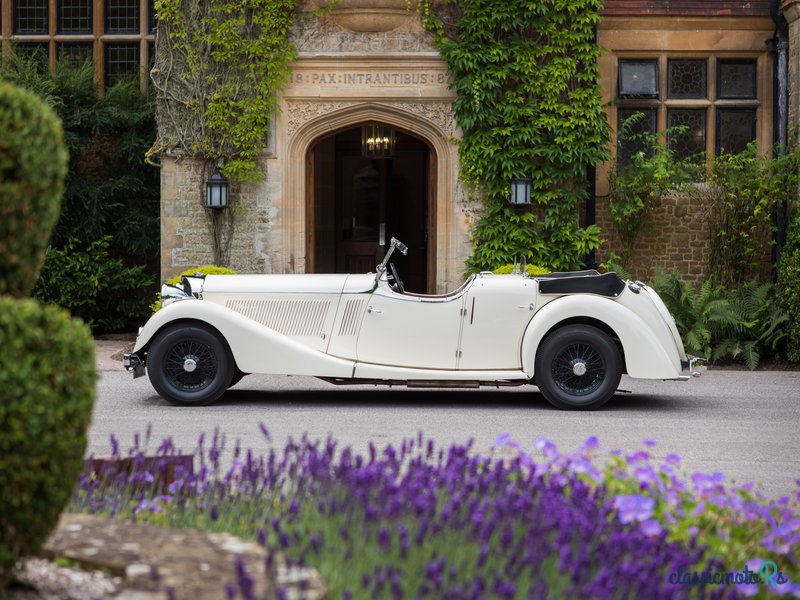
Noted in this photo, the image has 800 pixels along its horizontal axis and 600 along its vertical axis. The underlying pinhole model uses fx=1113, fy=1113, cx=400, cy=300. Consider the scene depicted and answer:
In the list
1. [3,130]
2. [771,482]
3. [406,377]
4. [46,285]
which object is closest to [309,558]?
[3,130]

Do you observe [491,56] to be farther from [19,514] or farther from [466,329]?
[19,514]

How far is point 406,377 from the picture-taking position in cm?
911

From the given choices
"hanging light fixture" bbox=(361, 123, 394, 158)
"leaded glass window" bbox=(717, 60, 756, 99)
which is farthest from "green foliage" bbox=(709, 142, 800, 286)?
"hanging light fixture" bbox=(361, 123, 394, 158)

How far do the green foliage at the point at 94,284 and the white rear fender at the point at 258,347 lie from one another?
6.38 metres

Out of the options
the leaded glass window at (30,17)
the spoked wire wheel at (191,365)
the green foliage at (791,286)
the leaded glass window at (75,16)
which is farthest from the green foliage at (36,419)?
the leaded glass window at (30,17)

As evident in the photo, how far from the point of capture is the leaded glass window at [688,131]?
49.2ft

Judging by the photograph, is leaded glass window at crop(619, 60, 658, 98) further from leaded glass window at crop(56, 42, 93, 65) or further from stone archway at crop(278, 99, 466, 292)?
leaded glass window at crop(56, 42, 93, 65)

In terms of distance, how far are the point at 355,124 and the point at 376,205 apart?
4.35 m

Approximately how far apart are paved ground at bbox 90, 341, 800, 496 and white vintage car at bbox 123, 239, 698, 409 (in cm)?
29

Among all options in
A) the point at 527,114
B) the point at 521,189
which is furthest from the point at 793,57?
the point at 521,189

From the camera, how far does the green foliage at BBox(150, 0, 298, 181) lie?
46.0 ft

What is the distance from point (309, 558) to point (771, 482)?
3.69 m

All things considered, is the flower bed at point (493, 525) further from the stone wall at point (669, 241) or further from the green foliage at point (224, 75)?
the stone wall at point (669, 241)

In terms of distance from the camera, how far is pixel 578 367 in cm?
913
